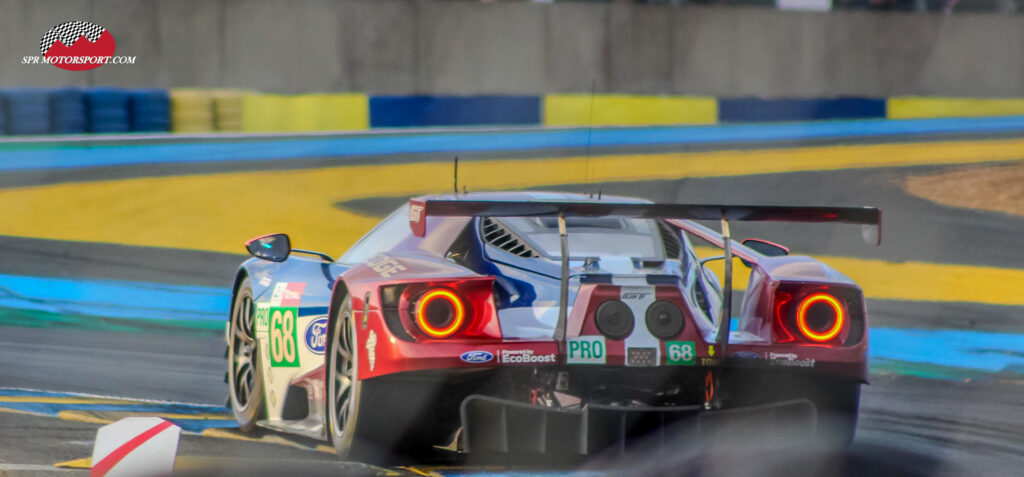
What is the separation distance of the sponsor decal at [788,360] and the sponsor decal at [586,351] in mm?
560

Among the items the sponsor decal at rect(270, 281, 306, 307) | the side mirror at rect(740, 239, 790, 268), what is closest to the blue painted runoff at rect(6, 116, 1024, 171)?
the sponsor decal at rect(270, 281, 306, 307)

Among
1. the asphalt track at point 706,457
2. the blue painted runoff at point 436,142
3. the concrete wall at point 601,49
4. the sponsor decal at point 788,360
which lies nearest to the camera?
the sponsor decal at point 788,360

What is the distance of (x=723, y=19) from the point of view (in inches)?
1098

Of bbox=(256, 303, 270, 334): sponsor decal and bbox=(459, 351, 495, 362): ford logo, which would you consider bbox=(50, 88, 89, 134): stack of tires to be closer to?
bbox=(256, 303, 270, 334): sponsor decal

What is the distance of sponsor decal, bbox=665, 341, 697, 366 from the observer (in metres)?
4.26

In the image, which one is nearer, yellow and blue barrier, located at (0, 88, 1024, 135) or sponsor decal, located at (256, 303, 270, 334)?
sponsor decal, located at (256, 303, 270, 334)

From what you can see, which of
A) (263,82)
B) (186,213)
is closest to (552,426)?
(186,213)

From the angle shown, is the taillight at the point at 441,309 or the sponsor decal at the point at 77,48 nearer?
the taillight at the point at 441,309

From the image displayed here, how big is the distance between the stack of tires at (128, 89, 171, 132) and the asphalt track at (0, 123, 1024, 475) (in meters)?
4.69

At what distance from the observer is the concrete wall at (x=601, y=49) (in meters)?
26.4

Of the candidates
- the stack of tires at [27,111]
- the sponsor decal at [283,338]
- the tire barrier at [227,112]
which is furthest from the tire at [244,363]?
the tire barrier at [227,112]

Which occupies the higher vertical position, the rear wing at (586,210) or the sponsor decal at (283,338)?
the rear wing at (586,210)

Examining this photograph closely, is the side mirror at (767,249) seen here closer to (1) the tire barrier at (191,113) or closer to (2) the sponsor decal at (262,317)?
(2) the sponsor decal at (262,317)

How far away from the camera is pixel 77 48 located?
87.9 ft
